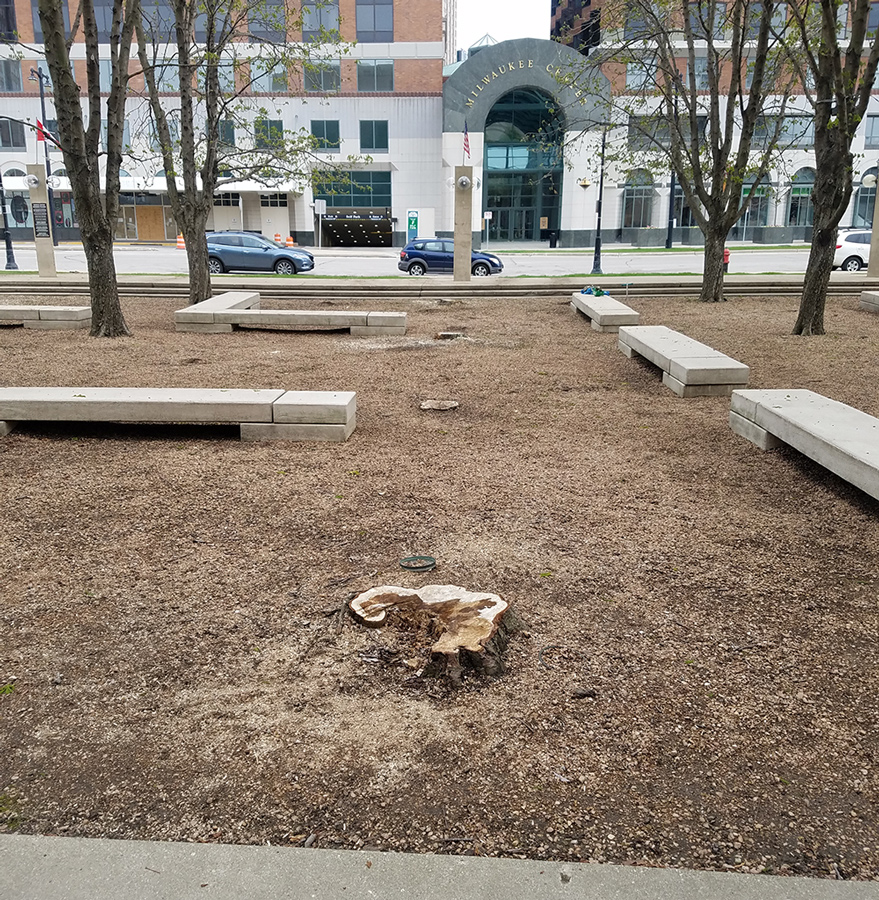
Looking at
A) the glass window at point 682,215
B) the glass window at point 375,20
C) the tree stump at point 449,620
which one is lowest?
the tree stump at point 449,620

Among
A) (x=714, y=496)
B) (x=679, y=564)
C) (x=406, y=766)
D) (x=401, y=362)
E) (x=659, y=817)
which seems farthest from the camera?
(x=401, y=362)

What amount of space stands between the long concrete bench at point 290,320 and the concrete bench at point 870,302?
954 cm

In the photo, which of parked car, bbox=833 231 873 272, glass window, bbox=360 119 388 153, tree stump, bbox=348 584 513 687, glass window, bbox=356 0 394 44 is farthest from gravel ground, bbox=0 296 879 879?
glass window, bbox=356 0 394 44

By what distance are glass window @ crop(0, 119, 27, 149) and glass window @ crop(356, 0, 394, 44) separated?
72.4 feet

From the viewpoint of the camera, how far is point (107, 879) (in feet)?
7.87

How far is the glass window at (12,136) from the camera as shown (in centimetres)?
5172

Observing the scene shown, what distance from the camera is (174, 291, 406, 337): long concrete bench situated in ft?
44.4

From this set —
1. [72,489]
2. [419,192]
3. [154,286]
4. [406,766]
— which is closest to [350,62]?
[419,192]

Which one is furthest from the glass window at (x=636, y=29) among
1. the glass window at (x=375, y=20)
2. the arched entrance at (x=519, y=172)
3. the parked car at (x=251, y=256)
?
the glass window at (x=375, y=20)

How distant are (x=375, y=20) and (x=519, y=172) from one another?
505 inches

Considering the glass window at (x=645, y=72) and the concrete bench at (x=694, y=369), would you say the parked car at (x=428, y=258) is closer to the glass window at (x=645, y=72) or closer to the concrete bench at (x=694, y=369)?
the glass window at (x=645, y=72)

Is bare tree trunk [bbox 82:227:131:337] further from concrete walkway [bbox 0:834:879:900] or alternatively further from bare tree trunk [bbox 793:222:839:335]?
concrete walkway [bbox 0:834:879:900]

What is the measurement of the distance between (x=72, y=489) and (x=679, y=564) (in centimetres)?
413

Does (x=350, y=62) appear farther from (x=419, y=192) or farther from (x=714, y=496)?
(x=714, y=496)
